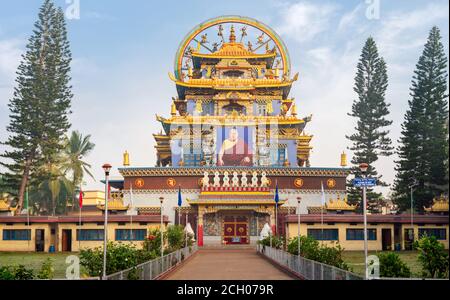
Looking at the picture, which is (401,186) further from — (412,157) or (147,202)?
(147,202)

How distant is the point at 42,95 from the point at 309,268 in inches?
1288

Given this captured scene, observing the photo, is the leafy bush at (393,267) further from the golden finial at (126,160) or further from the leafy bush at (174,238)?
the golden finial at (126,160)

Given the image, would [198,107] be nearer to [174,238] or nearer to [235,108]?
[235,108]

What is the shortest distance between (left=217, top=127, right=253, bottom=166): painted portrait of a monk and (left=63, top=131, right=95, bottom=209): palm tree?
63.8 ft

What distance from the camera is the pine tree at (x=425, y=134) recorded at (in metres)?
41.3

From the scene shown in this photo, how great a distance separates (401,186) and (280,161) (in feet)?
32.9

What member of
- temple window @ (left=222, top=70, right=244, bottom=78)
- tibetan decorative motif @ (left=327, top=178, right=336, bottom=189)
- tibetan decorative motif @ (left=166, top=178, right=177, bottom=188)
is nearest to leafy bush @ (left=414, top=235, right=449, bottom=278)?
tibetan decorative motif @ (left=327, top=178, right=336, bottom=189)

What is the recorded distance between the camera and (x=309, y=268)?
18375 millimetres

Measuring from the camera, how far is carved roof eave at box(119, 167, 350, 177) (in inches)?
1737

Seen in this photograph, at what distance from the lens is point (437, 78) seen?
42781 millimetres

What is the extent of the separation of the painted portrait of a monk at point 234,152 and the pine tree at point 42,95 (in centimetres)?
1238

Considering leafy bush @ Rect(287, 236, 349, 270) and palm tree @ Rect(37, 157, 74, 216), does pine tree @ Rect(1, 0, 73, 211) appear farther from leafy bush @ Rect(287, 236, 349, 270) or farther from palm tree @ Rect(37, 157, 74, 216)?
leafy bush @ Rect(287, 236, 349, 270)

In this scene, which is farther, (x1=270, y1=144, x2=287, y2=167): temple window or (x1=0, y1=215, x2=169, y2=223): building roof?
(x1=270, y1=144, x2=287, y2=167): temple window

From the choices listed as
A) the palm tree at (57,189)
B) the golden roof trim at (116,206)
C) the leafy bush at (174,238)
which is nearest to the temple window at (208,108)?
the golden roof trim at (116,206)
